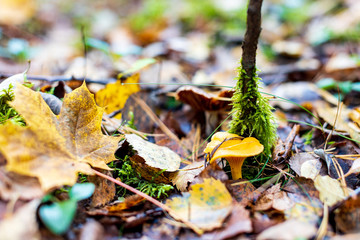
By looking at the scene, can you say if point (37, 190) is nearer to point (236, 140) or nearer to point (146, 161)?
point (146, 161)

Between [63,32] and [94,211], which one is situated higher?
[63,32]

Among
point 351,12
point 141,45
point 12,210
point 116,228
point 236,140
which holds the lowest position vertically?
point 116,228

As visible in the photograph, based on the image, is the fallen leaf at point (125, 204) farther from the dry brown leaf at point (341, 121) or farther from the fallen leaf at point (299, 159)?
the dry brown leaf at point (341, 121)

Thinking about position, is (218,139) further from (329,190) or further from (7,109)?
(7,109)

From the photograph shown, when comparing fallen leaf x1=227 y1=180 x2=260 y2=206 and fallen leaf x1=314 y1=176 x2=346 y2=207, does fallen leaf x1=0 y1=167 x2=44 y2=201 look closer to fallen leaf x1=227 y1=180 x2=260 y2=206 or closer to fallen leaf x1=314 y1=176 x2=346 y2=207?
fallen leaf x1=227 y1=180 x2=260 y2=206

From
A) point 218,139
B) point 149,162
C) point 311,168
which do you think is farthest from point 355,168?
point 149,162

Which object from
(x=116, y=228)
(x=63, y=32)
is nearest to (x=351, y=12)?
(x=116, y=228)

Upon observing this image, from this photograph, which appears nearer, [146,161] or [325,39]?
[146,161]

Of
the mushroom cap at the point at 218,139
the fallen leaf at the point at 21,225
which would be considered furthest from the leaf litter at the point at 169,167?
the mushroom cap at the point at 218,139
